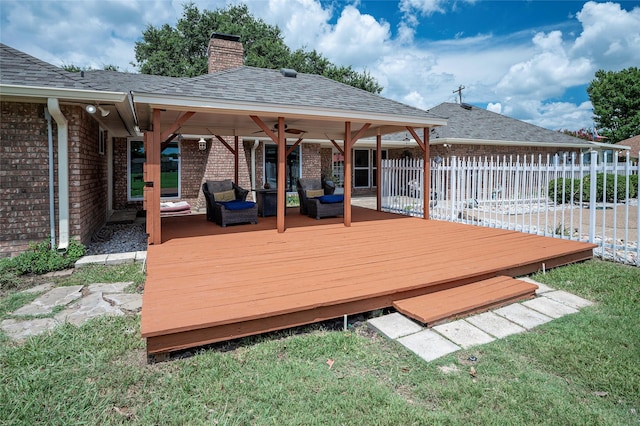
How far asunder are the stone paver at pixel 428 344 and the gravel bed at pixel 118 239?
211 inches

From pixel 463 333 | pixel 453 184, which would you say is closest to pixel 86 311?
pixel 463 333

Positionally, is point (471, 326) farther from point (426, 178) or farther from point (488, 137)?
point (488, 137)

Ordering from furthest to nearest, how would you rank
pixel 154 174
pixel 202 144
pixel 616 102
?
pixel 616 102 → pixel 202 144 → pixel 154 174

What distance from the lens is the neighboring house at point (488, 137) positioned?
14445mm

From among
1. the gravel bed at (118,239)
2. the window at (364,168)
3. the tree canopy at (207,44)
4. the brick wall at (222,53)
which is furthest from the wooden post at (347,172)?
the tree canopy at (207,44)

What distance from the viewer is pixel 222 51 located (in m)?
12.5

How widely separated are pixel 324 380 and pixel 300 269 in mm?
1766

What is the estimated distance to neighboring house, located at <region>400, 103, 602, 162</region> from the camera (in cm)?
1445

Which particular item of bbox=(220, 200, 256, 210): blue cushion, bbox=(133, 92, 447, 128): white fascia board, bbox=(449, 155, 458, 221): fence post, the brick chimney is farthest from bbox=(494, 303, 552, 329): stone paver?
the brick chimney

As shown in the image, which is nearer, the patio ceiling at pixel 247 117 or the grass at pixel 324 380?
the grass at pixel 324 380

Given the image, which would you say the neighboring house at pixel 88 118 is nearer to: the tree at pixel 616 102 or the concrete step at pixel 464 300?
the concrete step at pixel 464 300

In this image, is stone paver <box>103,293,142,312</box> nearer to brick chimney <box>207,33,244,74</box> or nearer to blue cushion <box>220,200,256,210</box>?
blue cushion <box>220,200,256,210</box>

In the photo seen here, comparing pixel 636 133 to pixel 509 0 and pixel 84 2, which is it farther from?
pixel 84 2

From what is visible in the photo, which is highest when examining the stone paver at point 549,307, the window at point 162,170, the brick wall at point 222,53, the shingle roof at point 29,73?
the brick wall at point 222,53
